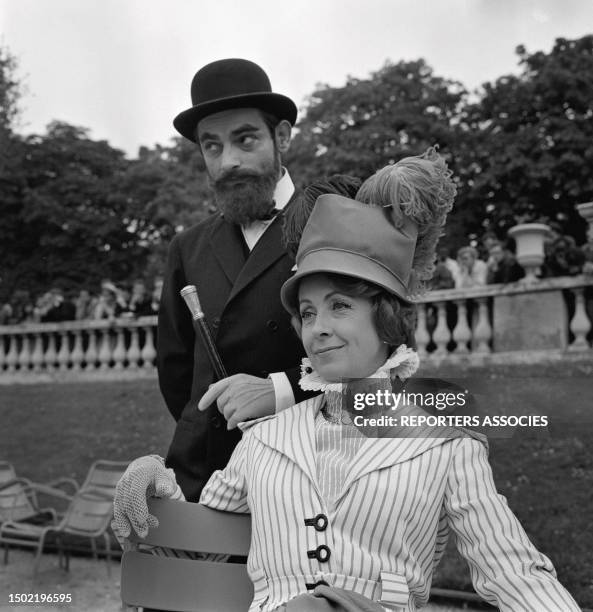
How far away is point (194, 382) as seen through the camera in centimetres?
277

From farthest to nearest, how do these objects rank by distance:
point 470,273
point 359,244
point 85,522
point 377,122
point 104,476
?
1. point 377,122
2. point 470,273
3. point 104,476
4. point 85,522
5. point 359,244

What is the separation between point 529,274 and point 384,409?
313 inches

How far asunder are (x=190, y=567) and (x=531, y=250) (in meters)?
8.11

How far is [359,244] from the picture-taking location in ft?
7.17

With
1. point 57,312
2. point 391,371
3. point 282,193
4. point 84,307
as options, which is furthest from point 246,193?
point 57,312

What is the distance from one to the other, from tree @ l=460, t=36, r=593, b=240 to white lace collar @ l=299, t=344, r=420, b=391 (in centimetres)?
1797

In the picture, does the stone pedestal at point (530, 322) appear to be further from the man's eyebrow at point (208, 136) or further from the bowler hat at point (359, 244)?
the bowler hat at point (359, 244)

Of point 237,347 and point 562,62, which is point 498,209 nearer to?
point 562,62

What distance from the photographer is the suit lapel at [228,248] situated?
9.10ft

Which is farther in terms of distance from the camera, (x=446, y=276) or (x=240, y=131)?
(x=446, y=276)

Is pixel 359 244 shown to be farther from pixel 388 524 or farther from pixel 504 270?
pixel 504 270

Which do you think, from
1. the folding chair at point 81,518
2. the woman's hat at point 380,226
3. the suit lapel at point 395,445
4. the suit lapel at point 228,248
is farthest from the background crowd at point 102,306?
the suit lapel at point 395,445

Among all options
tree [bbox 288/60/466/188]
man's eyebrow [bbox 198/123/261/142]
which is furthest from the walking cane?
tree [bbox 288/60/466/188]

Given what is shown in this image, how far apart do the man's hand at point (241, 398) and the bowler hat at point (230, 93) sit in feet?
2.81
